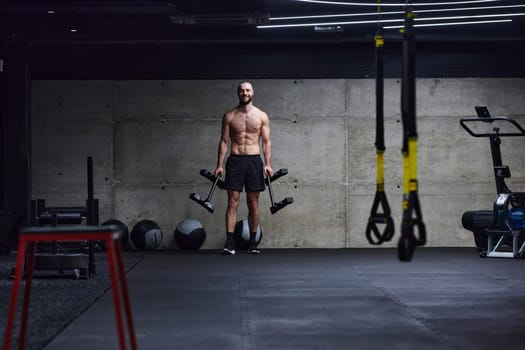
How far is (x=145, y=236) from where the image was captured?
30.3 ft

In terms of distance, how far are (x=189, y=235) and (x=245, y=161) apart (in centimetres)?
108

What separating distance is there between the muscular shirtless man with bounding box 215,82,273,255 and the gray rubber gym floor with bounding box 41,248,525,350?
62 cm

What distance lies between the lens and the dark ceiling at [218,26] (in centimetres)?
845

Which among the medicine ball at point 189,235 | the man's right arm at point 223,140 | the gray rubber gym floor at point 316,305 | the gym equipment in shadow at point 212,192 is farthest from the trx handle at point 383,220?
the medicine ball at point 189,235

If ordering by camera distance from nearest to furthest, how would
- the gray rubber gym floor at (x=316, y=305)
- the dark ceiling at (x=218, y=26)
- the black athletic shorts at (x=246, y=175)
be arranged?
the gray rubber gym floor at (x=316, y=305) → the dark ceiling at (x=218, y=26) → the black athletic shorts at (x=246, y=175)

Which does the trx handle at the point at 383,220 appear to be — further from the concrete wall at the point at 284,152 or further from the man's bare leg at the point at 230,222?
the concrete wall at the point at 284,152

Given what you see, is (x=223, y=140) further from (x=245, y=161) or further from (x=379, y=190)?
(x=379, y=190)

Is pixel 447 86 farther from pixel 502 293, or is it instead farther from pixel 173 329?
pixel 173 329

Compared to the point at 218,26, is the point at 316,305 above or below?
below

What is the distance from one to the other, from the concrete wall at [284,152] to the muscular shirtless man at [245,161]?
2.94ft

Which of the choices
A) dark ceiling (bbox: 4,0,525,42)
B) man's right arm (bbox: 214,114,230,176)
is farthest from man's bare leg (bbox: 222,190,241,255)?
dark ceiling (bbox: 4,0,525,42)

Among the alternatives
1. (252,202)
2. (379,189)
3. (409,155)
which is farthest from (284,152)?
(409,155)

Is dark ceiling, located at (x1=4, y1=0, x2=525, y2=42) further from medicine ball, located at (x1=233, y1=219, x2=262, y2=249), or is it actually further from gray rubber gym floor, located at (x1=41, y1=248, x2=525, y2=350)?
gray rubber gym floor, located at (x1=41, y1=248, x2=525, y2=350)

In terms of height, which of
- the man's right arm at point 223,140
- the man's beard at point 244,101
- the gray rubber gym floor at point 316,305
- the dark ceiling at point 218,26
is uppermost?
the dark ceiling at point 218,26
